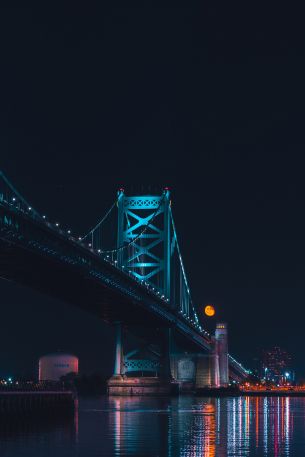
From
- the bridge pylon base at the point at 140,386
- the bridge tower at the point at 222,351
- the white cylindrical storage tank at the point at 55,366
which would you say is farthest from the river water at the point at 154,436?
the white cylindrical storage tank at the point at 55,366

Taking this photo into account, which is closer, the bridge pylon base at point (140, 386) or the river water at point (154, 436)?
the river water at point (154, 436)

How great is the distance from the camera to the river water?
3828 cm

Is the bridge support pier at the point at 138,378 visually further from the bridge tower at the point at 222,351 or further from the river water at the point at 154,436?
the river water at the point at 154,436

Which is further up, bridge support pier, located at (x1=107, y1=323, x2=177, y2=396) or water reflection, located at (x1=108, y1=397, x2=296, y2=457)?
bridge support pier, located at (x1=107, y1=323, x2=177, y2=396)

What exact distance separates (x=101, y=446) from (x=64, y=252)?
3704 centimetres

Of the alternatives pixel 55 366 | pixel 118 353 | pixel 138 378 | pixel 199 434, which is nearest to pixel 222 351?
pixel 55 366

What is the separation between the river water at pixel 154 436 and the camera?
3828 cm

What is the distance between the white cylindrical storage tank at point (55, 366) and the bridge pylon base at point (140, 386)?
112ft

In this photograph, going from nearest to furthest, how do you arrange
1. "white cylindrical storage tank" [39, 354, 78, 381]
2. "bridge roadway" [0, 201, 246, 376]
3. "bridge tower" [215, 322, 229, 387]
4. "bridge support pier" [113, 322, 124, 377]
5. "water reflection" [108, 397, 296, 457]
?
"water reflection" [108, 397, 296, 457], "bridge roadway" [0, 201, 246, 376], "bridge support pier" [113, 322, 124, 377], "bridge tower" [215, 322, 229, 387], "white cylindrical storage tank" [39, 354, 78, 381]

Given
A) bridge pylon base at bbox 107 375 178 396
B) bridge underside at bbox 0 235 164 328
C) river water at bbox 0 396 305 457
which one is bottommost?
river water at bbox 0 396 305 457

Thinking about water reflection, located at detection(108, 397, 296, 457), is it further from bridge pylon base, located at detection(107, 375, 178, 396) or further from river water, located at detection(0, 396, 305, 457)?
bridge pylon base, located at detection(107, 375, 178, 396)

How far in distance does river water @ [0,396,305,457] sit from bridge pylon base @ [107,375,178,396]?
135ft

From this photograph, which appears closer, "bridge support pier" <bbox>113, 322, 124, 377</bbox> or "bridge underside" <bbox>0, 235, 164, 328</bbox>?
"bridge underside" <bbox>0, 235, 164, 328</bbox>

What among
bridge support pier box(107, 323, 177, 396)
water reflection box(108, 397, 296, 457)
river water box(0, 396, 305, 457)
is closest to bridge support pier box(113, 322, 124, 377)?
bridge support pier box(107, 323, 177, 396)
